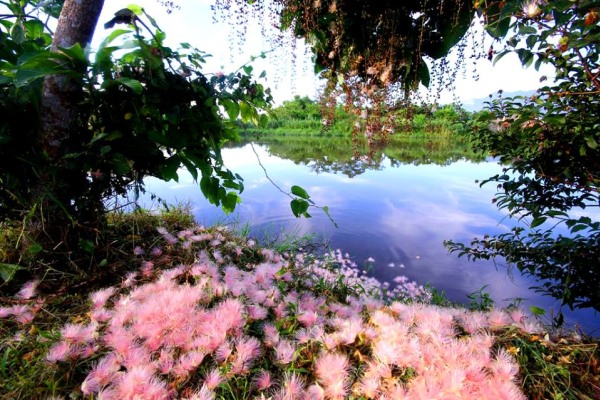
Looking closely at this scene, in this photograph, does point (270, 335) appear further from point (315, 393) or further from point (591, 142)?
point (591, 142)

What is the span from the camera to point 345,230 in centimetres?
502

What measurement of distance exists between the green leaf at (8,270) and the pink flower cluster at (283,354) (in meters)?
0.75

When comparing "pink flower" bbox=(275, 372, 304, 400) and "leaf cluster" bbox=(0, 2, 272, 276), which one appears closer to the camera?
"pink flower" bbox=(275, 372, 304, 400)

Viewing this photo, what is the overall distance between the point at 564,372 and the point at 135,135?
1.88 meters

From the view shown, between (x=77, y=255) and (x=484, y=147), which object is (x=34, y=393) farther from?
(x=484, y=147)

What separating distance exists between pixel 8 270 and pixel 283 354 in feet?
4.69

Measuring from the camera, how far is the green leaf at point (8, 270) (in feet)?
3.97

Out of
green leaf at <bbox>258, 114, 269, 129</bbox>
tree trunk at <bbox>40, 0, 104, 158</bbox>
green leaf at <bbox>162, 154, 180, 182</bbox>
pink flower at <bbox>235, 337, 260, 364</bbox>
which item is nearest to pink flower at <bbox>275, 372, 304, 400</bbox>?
pink flower at <bbox>235, 337, 260, 364</bbox>

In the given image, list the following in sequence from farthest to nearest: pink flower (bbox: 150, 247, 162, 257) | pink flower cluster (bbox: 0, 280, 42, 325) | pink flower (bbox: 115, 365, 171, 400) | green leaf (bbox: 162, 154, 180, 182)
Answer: pink flower (bbox: 150, 247, 162, 257) < green leaf (bbox: 162, 154, 180, 182) < pink flower cluster (bbox: 0, 280, 42, 325) < pink flower (bbox: 115, 365, 171, 400)

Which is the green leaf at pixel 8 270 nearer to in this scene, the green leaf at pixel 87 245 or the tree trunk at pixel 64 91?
the green leaf at pixel 87 245

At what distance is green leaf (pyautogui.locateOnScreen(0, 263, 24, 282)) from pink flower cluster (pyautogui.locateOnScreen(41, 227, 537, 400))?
0.75 m

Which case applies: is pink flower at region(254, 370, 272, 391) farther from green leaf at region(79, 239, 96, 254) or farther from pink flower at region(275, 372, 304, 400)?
green leaf at region(79, 239, 96, 254)

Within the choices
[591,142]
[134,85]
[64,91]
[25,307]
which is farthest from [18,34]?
[591,142]

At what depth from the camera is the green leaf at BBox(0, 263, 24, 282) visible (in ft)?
3.97
